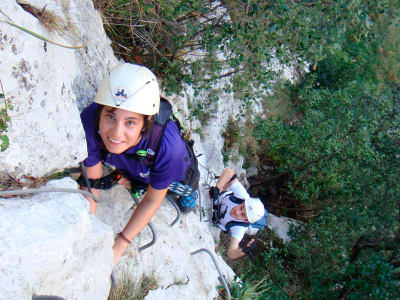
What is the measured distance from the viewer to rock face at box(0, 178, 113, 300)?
1.71m

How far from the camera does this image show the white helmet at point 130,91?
262 cm

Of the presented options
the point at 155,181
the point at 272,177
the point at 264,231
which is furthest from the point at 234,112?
the point at 155,181

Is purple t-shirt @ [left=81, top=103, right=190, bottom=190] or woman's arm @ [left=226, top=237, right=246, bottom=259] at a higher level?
purple t-shirt @ [left=81, top=103, right=190, bottom=190]

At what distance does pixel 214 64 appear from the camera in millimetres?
4727

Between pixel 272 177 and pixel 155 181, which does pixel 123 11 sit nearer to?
pixel 155 181

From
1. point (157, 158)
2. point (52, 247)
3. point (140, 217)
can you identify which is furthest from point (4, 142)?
point (140, 217)

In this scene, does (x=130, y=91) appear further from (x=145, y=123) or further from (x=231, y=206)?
Answer: (x=231, y=206)

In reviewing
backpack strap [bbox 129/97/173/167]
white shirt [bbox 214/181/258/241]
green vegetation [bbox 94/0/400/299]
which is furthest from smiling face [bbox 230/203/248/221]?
backpack strap [bbox 129/97/173/167]

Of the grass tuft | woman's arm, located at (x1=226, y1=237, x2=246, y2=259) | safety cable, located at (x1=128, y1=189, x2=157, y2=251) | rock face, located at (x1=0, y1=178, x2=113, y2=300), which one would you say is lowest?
woman's arm, located at (x1=226, y1=237, x2=246, y2=259)

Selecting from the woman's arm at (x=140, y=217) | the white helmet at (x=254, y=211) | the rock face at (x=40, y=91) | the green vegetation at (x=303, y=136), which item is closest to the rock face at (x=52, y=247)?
the rock face at (x=40, y=91)

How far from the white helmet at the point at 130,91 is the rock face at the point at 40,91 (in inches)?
11.4

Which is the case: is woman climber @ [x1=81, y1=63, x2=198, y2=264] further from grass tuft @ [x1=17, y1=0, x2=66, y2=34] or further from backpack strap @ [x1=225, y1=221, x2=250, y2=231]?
backpack strap @ [x1=225, y1=221, x2=250, y2=231]

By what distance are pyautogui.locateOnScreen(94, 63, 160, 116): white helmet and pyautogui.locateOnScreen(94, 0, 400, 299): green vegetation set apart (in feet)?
4.21

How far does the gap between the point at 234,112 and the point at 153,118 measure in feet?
16.8
